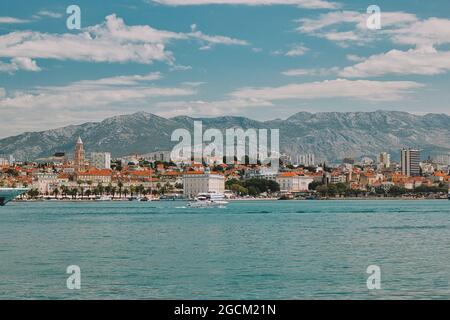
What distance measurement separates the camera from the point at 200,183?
88688 millimetres

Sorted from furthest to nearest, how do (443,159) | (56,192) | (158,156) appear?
(443,159)
(158,156)
(56,192)

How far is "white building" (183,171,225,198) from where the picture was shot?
287 ft

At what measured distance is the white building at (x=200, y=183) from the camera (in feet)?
287

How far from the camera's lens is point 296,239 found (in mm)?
20141

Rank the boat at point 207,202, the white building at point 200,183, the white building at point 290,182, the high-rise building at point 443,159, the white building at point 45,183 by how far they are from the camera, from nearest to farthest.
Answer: the boat at point 207,202, the white building at point 200,183, the white building at point 45,183, the white building at point 290,182, the high-rise building at point 443,159

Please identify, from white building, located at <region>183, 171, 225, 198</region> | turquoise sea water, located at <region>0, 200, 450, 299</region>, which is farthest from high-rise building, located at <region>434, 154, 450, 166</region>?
turquoise sea water, located at <region>0, 200, 450, 299</region>

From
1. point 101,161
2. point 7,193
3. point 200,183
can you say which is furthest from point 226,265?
point 101,161

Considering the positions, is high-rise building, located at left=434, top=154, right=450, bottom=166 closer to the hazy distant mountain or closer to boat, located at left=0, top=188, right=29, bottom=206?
the hazy distant mountain

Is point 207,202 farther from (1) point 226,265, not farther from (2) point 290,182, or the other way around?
(2) point 290,182

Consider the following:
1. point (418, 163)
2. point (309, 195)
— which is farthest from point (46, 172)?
point (418, 163)

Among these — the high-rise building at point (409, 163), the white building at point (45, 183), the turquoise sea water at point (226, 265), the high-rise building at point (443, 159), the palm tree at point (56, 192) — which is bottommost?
the turquoise sea water at point (226, 265)

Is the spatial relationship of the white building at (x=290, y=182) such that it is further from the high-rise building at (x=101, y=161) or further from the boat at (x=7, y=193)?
the boat at (x=7, y=193)

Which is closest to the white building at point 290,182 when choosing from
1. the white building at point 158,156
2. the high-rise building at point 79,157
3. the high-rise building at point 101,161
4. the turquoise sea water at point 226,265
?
Result: the high-rise building at point 79,157
